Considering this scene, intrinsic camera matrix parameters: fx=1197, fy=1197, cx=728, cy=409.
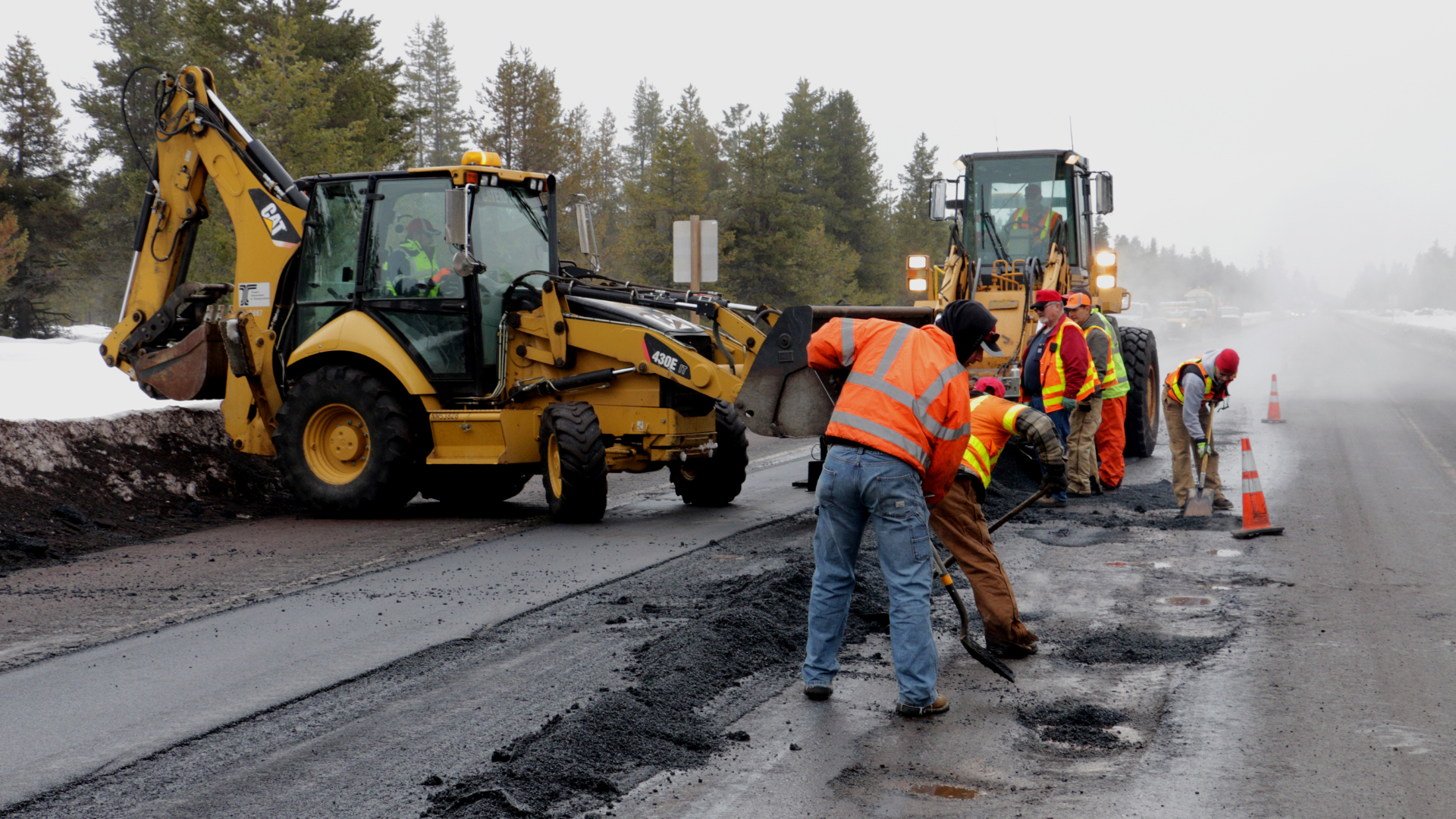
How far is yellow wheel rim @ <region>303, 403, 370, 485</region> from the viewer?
10578 mm

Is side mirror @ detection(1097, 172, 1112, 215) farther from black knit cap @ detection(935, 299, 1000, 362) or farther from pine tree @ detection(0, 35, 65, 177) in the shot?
pine tree @ detection(0, 35, 65, 177)

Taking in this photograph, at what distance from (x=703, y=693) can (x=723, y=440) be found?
5.99 m

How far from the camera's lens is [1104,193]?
47.9 ft

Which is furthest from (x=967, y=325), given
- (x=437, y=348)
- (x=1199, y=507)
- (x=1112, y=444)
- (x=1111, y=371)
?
(x=1112, y=444)

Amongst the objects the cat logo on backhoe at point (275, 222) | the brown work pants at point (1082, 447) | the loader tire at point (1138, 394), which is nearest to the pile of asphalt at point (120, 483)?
the cat logo on backhoe at point (275, 222)

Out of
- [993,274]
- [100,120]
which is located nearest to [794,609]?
[993,274]

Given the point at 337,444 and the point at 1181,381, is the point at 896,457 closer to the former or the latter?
the point at 1181,381

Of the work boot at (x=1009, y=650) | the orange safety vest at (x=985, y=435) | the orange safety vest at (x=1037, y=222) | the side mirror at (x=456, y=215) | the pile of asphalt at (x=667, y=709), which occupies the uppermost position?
the orange safety vest at (x=1037, y=222)

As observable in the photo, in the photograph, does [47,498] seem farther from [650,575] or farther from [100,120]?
[100,120]

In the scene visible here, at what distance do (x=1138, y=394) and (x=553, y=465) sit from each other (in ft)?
28.1

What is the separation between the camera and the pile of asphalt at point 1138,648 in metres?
6.02

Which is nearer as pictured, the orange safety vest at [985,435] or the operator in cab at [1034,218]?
the orange safety vest at [985,435]

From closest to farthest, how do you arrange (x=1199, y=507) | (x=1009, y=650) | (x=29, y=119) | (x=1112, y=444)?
(x=1009, y=650)
(x=1199, y=507)
(x=1112, y=444)
(x=29, y=119)

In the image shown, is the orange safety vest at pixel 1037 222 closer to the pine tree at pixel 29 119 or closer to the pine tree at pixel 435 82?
the pine tree at pixel 29 119
